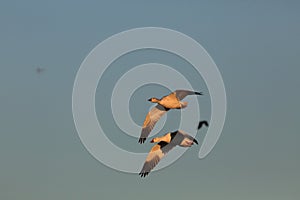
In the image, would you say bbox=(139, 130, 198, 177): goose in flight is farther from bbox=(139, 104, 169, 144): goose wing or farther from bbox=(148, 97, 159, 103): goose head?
bbox=(148, 97, 159, 103): goose head

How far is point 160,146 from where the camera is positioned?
463 cm

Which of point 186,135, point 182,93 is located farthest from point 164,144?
point 182,93

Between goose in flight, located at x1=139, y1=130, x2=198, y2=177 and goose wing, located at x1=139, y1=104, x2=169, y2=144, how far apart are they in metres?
0.11

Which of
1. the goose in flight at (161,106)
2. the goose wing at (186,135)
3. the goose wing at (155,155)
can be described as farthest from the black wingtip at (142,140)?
the goose wing at (186,135)

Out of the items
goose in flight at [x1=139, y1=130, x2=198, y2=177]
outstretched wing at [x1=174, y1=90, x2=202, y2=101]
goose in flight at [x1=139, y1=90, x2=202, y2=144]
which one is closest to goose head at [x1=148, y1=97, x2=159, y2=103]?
goose in flight at [x1=139, y1=90, x2=202, y2=144]

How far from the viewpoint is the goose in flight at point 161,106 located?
4.55 metres

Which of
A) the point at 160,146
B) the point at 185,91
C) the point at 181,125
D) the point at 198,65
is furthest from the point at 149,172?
the point at 198,65

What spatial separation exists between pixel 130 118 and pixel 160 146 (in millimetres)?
453

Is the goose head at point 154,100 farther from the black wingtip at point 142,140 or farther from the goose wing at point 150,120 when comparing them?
the black wingtip at point 142,140

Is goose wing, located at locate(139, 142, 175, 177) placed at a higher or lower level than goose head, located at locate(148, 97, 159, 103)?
lower

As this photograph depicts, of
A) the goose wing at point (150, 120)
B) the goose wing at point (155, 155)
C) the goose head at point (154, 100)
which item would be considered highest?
the goose head at point (154, 100)

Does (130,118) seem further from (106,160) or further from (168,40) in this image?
(168,40)

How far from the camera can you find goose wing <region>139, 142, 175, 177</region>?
4.56m

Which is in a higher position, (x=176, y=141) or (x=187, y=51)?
(x=187, y=51)
